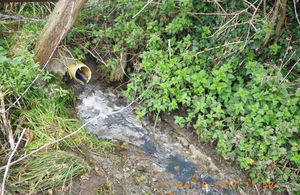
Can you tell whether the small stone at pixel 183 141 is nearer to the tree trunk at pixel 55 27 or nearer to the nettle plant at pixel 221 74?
the nettle plant at pixel 221 74

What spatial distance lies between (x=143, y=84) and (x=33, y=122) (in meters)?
1.53

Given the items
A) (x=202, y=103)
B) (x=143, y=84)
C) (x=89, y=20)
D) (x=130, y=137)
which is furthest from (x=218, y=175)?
(x=89, y=20)

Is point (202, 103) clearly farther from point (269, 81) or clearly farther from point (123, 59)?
point (123, 59)

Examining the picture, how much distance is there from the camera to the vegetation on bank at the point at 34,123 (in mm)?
2529

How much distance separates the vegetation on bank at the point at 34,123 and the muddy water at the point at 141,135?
0.25m

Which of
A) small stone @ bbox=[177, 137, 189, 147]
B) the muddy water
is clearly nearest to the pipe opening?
the muddy water

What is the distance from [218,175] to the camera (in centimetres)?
312

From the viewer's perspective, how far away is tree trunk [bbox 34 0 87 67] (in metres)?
3.34

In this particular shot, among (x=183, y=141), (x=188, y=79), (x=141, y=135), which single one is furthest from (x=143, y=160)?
(x=188, y=79)

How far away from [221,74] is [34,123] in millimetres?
2313

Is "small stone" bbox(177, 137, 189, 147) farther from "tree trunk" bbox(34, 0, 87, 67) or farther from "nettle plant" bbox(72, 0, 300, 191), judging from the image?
"tree trunk" bbox(34, 0, 87, 67)

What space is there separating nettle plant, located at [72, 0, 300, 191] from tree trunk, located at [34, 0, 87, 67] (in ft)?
2.18

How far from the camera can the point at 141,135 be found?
11.8 ft

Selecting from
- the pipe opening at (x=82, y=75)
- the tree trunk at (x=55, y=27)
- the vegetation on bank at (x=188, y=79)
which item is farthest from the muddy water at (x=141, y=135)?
the tree trunk at (x=55, y=27)
